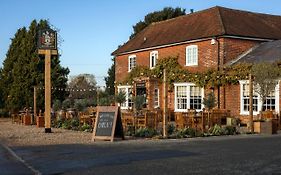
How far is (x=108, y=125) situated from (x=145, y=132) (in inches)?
81.4

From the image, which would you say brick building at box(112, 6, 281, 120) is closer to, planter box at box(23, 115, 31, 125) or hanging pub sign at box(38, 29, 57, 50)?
planter box at box(23, 115, 31, 125)

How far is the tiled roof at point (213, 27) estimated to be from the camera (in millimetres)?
29500

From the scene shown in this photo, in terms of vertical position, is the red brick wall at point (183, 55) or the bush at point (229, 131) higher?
the red brick wall at point (183, 55)

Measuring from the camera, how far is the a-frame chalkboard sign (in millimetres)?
17047

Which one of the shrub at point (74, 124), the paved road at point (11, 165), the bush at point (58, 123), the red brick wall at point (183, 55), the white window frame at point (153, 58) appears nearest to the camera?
the paved road at point (11, 165)

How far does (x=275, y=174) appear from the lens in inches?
353

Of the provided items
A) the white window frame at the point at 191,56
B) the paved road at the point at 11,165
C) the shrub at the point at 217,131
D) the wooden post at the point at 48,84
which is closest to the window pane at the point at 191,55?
the white window frame at the point at 191,56

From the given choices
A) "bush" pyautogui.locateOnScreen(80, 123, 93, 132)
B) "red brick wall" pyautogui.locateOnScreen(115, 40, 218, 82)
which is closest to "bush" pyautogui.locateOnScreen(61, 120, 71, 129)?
"bush" pyautogui.locateOnScreen(80, 123, 93, 132)

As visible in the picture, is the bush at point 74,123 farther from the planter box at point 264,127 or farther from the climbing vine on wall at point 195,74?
the planter box at point 264,127

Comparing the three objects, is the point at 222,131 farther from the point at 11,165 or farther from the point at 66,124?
the point at 11,165

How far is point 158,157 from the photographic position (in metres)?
11.9

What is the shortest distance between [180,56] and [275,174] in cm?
2257

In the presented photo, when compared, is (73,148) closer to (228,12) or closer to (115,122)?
(115,122)

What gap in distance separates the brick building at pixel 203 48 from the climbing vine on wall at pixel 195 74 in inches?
14.1
